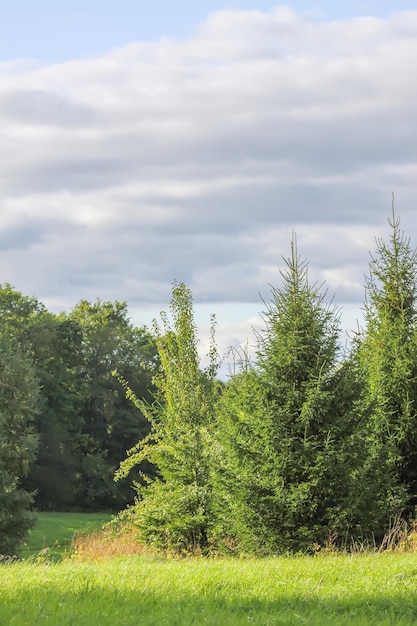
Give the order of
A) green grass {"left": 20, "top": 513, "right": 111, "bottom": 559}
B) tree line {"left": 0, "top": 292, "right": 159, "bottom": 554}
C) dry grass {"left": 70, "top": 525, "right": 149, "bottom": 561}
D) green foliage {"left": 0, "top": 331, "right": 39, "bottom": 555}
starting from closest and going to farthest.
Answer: dry grass {"left": 70, "top": 525, "right": 149, "bottom": 561} → green foliage {"left": 0, "top": 331, "right": 39, "bottom": 555} → green grass {"left": 20, "top": 513, "right": 111, "bottom": 559} → tree line {"left": 0, "top": 292, "right": 159, "bottom": 554}

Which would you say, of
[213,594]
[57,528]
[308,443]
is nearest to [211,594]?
[213,594]

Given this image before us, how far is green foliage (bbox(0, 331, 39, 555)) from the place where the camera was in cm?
3675

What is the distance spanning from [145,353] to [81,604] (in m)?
59.5

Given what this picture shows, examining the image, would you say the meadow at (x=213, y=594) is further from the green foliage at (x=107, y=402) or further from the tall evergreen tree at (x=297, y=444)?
the green foliage at (x=107, y=402)

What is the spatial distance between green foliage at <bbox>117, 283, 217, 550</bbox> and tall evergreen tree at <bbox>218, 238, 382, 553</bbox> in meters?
4.69

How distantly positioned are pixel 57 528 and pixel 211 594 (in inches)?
1593

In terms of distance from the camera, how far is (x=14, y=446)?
38.8 m

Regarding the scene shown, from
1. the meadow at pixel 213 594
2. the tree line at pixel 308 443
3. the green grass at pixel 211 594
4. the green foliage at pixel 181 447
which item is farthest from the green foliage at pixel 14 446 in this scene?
the green grass at pixel 211 594

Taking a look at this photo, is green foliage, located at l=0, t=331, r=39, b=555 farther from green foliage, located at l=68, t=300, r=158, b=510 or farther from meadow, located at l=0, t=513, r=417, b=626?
meadow, located at l=0, t=513, r=417, b=626

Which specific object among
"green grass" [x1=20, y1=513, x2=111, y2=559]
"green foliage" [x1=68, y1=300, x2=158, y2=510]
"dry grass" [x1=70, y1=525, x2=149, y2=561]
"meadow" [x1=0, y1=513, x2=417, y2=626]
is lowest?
"green grass" [x1=20, y1=513, x2=111, y2=559]

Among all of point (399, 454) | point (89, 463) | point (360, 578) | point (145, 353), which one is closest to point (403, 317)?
point (399, 454)

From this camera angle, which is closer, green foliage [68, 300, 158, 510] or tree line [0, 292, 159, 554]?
tree line [0, 292, 159, 554]

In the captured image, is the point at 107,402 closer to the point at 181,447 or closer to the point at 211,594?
the point at 181,447

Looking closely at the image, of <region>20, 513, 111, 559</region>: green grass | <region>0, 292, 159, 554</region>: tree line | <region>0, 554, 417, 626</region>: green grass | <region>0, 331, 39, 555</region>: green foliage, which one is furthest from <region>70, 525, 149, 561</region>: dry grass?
<region>0, 292, 159, 554</region>: tree line
